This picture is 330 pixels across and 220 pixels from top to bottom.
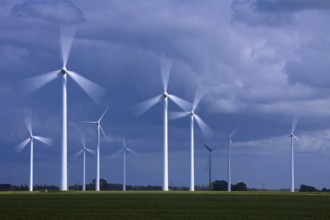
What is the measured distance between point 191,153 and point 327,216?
85.2 m

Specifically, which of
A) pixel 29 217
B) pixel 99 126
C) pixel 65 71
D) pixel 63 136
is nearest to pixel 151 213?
pixel 29 217

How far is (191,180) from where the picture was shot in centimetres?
13888

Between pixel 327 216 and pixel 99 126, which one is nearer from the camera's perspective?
pixel 327 216

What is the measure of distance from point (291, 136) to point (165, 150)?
5675cm

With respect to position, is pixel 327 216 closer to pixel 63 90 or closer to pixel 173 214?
pixel 173 214

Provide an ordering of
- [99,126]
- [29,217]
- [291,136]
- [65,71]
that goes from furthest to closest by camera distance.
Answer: [291,136], [99,126], [65,71], [29,217]

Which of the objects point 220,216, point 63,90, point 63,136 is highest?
point 63,90

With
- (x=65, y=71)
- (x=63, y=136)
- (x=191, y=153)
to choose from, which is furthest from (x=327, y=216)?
(x=191, y=153)

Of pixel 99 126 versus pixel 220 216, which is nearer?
pixel 220 216

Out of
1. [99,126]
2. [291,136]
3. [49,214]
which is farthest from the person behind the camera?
[291,136]

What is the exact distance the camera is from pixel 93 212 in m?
54.8

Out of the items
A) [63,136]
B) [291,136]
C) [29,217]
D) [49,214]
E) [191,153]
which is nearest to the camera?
[29,217]

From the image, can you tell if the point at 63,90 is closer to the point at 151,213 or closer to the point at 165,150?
the point at 165,150

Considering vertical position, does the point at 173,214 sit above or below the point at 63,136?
below
